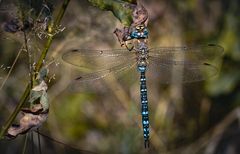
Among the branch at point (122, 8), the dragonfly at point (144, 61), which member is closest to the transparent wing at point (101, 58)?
the dragonfly at point (144, 61)

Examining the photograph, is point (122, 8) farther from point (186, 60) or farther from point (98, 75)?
point (186, 60)

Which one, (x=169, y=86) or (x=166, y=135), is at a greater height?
(x=169, y=86)

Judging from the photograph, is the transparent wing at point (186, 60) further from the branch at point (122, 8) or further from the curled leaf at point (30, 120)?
the curled leaf at point (30, 120)

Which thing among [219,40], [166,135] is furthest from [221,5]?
[166,135]

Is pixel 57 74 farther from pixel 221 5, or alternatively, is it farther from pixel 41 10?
pixel 41 10

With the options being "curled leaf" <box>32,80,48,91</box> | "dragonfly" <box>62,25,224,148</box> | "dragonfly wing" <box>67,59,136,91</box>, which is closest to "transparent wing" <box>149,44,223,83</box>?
"dragonfly" <box>62,25,224,148</box>

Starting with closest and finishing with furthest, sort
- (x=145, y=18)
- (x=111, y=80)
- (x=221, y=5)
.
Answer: (x=145, y=18) < (x=111, y=80) < (x=221, y=5)

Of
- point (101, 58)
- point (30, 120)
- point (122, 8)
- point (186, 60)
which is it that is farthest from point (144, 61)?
point (30, 120)

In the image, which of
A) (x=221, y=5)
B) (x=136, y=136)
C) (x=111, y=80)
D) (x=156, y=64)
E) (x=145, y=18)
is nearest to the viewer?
(x=145, y=18)
